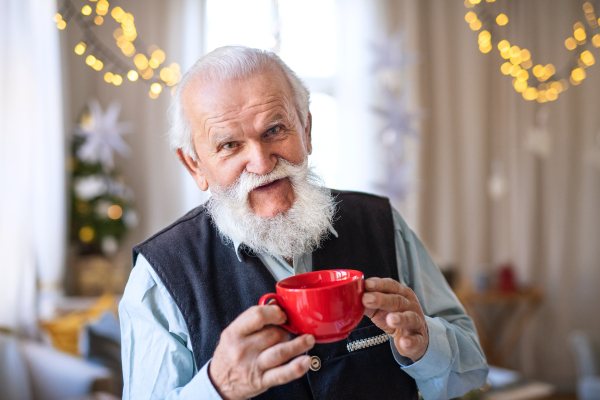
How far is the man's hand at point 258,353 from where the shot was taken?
0.76m

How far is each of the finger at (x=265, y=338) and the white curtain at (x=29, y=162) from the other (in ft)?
9.24

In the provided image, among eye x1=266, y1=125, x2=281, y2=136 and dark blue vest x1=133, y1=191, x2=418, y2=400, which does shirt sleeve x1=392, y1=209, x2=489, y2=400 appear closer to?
dark blue vest x1=133, y1=191, x2=418, y2=400

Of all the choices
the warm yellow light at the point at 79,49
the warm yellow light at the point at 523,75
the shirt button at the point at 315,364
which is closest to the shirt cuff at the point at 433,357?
the shirt button at the point at 315,364

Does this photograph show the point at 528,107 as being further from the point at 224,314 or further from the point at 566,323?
the point at 224,314

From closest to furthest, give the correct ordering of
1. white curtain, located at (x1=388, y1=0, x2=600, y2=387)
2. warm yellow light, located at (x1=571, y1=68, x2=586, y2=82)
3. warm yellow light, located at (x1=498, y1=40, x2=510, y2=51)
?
1. warm yellow light, located at (x1=498, y1=40, x2=510, y2=51)
2. warm yellow light, located at (x1=571, y1=68, x2=586, y2=82)
3. white curtain, located at (x1=388, y1=0, x2=600, y2=387)

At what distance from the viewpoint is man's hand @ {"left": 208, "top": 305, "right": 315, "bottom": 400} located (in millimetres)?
765

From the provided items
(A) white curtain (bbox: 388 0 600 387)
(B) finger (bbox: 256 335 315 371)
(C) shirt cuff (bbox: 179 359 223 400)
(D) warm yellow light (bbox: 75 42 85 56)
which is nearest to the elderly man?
(C) shirt cuff (bbox: 179 359 223 400)

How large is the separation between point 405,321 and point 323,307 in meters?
0.17

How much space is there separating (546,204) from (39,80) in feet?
13.9

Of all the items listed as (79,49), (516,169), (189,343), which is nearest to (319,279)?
(189,343)

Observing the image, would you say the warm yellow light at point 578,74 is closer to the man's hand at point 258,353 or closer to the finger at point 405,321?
the finger at point 405,321

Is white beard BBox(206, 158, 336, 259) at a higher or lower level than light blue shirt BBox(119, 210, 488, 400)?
higher

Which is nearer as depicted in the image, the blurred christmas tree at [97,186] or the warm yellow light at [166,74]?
the warm yellow light at [166,74]

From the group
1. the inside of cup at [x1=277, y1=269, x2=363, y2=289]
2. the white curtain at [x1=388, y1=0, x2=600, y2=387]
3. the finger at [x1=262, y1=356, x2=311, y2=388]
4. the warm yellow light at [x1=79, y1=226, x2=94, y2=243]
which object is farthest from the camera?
the white curtain at [x1=388, y1=0, x2=600, y2=387]
